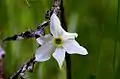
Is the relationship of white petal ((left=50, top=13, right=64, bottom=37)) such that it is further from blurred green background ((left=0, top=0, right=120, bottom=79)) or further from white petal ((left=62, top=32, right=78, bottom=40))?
blurred green background ((left=0, top=0, right=120, bottom=79))

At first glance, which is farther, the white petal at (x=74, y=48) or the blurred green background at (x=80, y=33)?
the blurred green background at (x=80, y=33)

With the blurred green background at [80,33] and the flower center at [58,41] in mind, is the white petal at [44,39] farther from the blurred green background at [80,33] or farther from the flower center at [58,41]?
the blurred green background at [80,33]

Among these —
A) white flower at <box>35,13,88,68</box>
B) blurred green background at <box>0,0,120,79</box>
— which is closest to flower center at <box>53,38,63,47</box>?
white flower at <box>35,13,88,68</box>

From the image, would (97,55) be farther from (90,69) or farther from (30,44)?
(30,44)

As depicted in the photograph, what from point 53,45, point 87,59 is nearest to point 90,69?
point 87,59

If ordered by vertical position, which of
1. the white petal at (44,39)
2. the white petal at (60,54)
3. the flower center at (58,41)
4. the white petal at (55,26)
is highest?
the white petal at (55,26)

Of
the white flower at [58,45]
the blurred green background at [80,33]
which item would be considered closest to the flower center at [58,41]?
the white flower at [58,45]

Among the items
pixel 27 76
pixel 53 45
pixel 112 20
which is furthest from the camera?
pixel 27 76
